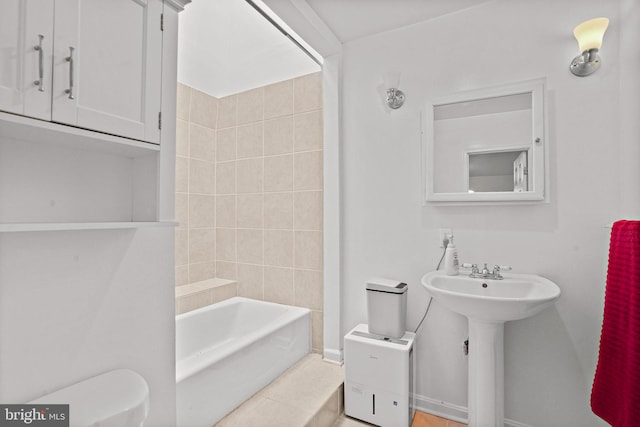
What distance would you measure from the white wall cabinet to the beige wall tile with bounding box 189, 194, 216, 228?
173 cm

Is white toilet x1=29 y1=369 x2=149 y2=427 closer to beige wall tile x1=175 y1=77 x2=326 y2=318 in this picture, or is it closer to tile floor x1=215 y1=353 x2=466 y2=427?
tile floor x1=215 y1=353 x2=466 y2=427

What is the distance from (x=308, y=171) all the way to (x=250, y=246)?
91 cm

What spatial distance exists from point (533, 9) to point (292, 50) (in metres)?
1.55

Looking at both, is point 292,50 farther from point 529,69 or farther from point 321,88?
point 529,69

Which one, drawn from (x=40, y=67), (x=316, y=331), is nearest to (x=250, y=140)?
(x=316, y=331)

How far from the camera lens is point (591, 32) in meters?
1.53

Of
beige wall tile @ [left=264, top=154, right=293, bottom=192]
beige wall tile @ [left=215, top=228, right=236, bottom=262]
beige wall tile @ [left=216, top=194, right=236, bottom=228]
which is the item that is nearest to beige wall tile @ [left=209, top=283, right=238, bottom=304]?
beige wall tile @ [left=215, top=228, right=236, bottom=262]

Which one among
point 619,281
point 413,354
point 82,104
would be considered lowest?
point 413,354

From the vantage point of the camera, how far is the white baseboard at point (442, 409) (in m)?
1.87

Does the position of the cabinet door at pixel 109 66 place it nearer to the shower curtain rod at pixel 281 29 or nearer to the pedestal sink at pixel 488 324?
the shower curtain rod at pixel 281 29

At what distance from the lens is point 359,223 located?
2238mm

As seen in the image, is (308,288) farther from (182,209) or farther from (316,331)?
(182,209)

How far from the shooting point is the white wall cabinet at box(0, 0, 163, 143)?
0.81 m

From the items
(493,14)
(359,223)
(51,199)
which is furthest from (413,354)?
(493,14)
